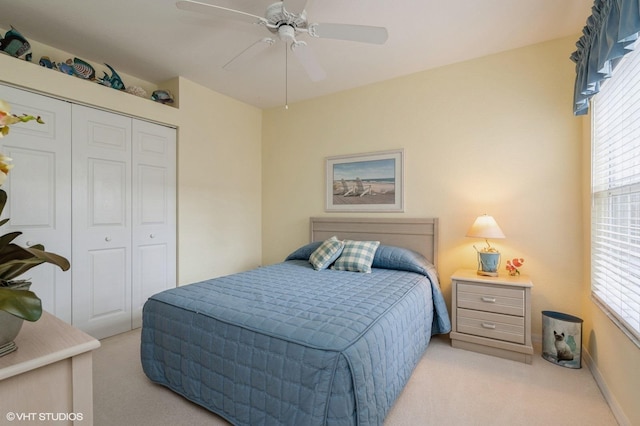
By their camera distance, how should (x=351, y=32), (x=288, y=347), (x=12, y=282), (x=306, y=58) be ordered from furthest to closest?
(x=306, y=58)
(x=351, y=32)
(x=288, y=347)
(x=12, y=282)

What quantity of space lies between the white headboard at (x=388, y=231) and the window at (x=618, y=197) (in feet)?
3.99

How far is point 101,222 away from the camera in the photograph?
273cm

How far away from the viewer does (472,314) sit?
248 cm

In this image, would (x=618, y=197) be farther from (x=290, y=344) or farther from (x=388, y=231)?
(x=290, y=344)

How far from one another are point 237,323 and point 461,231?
2311 mm

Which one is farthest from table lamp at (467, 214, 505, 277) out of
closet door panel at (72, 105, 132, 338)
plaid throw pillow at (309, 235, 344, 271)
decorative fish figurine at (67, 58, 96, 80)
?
decorative fish figurine at (67, 58, 96, 80)

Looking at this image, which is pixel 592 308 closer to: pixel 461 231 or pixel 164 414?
pixel 461 231

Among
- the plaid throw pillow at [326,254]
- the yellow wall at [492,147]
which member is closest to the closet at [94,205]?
the plaid throw pillow at [326,254]

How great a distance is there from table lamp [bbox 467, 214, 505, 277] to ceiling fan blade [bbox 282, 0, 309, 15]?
2142 millimetres

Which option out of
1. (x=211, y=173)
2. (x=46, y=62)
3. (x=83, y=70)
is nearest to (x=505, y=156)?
(x=211, y=173)

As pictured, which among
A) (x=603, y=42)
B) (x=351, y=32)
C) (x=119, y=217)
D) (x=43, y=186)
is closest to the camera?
(x=603, y=42)

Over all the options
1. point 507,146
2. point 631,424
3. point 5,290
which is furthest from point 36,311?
point 507,146

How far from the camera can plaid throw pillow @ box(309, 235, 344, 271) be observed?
2892 millimetres

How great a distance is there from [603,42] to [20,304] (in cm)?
261
